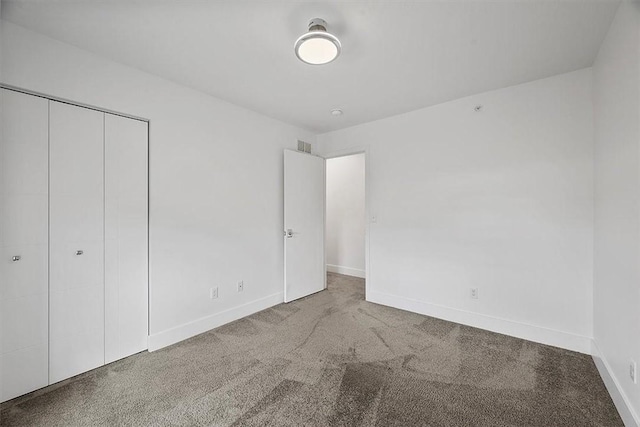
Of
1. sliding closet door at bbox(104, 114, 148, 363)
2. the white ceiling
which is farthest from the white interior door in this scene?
sliding closet door at bbox(104, 114, 148, 363)

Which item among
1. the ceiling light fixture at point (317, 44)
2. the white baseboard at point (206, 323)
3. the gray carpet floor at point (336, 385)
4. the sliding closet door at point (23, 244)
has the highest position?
the ceiling light fixture at point (317, 44)

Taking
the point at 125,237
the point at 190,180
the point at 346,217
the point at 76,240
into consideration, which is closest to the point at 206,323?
the point at 125,237

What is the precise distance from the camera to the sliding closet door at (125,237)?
7.20 ft

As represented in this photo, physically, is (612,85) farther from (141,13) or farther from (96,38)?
(96,38)

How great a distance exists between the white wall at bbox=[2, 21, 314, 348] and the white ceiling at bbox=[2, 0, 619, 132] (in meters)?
0.17

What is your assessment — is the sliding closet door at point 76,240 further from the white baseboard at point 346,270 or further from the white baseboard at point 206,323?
the white baseboard at point 346,270

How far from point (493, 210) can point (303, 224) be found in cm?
237

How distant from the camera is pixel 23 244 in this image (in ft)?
5.95

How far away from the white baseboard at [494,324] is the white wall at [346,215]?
61.1 inches

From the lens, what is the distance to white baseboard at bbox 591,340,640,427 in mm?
1479

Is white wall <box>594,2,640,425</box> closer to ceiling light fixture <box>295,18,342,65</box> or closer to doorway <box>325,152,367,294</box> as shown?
ceiling light fixture <box>295,18,342,65</box>

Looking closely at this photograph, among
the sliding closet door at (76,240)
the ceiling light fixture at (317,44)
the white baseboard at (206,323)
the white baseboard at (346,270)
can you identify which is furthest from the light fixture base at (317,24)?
the white baseboard at (346,270)

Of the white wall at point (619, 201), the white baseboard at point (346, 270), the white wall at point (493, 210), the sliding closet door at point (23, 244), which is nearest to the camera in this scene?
the white wall at point (619, 201)

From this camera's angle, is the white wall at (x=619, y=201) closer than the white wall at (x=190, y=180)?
Yes
